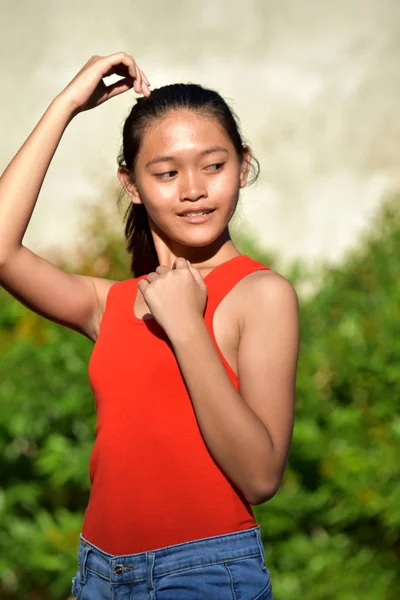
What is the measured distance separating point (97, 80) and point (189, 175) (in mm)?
324

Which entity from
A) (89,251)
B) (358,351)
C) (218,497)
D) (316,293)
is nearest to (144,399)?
(218,497)

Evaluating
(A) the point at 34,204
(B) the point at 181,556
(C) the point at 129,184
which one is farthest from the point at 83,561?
(C) the point at 129,184

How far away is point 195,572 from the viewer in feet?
6.07

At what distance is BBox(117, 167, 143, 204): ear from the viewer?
7.46 ft

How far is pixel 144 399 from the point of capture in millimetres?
1950

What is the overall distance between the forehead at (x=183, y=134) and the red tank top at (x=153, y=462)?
30cm

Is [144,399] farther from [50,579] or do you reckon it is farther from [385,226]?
[385,226]

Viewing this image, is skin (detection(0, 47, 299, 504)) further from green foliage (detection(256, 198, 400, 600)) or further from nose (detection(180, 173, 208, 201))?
green foliage (detection(256, 198, 400, 600))

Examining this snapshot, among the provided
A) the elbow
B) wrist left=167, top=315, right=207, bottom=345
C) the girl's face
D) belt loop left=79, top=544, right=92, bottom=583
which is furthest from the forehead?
belt loop left=79, top=544, right=92, bottom=583

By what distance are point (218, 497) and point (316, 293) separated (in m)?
3.80

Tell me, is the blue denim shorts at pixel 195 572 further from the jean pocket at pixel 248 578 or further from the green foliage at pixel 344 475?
the green foliage at pixel 344 475

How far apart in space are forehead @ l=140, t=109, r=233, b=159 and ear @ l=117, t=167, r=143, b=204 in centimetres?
12

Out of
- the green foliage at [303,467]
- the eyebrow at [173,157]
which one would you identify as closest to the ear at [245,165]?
the eyebrow at [173,157]

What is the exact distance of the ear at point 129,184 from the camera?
7.46 feet
